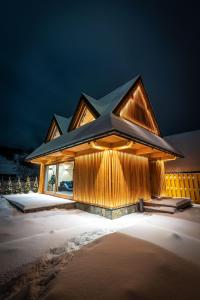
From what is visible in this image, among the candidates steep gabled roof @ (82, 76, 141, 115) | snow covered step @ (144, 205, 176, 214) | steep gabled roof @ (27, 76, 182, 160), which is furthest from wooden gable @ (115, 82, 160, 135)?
snow covered step @ (144, 205, 176, 214)

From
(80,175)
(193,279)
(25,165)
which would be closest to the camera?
(193,279)

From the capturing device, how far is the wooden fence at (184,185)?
10149 mm

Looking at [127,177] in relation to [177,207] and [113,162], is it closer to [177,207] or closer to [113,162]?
[113,162]

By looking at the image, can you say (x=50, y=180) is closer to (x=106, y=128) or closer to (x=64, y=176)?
(x=64, y=176)

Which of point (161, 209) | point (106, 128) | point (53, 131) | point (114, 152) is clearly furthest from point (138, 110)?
point (53, 131)

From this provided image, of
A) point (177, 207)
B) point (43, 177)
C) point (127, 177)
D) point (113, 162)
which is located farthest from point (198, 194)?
point (43, 177)

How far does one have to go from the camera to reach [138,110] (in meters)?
8.98

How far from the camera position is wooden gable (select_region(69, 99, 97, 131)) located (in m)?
8.57

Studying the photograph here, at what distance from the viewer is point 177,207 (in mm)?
6711

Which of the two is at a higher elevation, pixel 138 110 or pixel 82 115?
pixel 138 110

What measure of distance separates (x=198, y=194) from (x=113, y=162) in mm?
7791

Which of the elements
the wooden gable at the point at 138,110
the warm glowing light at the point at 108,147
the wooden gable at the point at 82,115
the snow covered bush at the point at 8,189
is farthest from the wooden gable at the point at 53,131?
the warm glowing light at the point at 108,147

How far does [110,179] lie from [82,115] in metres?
4.90

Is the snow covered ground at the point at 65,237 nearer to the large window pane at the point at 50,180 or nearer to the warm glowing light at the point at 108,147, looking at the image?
the warm glowing light at the point at 108,147
